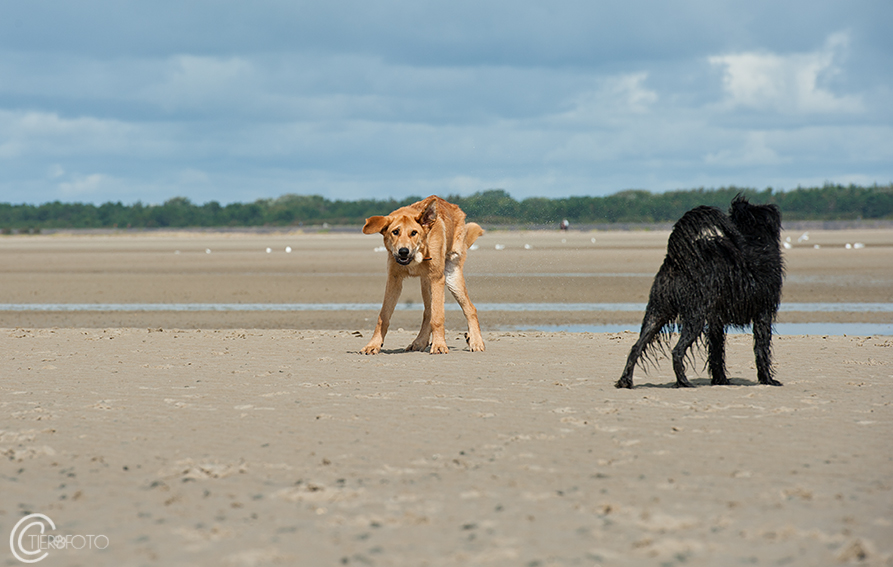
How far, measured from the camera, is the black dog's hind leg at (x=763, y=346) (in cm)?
772

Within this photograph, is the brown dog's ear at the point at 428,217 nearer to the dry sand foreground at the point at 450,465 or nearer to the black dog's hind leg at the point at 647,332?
the dry sand foreground at the point at 450,465

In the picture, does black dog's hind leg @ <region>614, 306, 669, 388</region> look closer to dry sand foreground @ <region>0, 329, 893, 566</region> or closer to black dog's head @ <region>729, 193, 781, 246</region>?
dry sand foreground @ <region>0, 329, 893, 566</region>

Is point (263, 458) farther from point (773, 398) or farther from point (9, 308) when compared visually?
point (9, 308)

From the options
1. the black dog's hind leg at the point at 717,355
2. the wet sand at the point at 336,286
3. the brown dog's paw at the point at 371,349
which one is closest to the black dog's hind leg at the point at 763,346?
the black dog's hind leg at the point at 717,355

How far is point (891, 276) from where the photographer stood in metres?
24.6

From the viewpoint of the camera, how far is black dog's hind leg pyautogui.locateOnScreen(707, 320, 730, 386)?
787cm

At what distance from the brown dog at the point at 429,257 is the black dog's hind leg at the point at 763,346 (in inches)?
154

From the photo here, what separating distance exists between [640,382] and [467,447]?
328 centimetres

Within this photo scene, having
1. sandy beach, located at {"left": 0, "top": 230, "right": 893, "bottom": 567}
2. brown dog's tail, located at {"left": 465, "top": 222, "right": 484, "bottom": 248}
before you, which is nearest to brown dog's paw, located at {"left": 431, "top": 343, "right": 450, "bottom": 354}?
sandy beach, located at {"left": 0, "top": 230, "right": 893, "bottom": 567}

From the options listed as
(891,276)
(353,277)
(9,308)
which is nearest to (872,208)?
(891,276)

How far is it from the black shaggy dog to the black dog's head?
0.05 m

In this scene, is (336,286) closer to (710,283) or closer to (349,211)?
(710,283)

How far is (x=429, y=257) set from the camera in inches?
407

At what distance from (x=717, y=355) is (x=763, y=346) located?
1.42 ft
